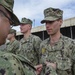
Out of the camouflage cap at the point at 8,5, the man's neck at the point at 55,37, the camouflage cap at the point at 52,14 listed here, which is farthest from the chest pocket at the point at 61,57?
the camouflage cap at the point at 8,5

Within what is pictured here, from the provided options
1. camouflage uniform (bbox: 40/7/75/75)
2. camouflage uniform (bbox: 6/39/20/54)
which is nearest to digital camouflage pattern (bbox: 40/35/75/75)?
camouflage uniform (bbox: 40/7/75/75)

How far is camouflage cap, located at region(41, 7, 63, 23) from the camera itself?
4.49 metres

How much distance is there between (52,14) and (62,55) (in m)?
0.82

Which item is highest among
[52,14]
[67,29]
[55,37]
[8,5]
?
[8,5]

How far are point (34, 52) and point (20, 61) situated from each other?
4.18 metres

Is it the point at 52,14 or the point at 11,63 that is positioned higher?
the point at 11,63

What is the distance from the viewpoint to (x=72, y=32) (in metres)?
15.5

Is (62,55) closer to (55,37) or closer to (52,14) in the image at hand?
(55,37)

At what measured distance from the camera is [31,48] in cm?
580

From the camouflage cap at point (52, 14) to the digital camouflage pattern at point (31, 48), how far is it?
3.68ft

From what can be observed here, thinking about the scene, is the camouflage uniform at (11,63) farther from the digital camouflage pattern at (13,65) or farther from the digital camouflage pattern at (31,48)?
the digital camouflage pattern at (31,48)

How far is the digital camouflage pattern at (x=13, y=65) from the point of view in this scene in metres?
1.47

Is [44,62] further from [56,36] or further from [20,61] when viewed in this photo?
[20,61]

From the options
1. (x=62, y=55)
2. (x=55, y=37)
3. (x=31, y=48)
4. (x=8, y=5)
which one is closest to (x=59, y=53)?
(x=62, y=55)
